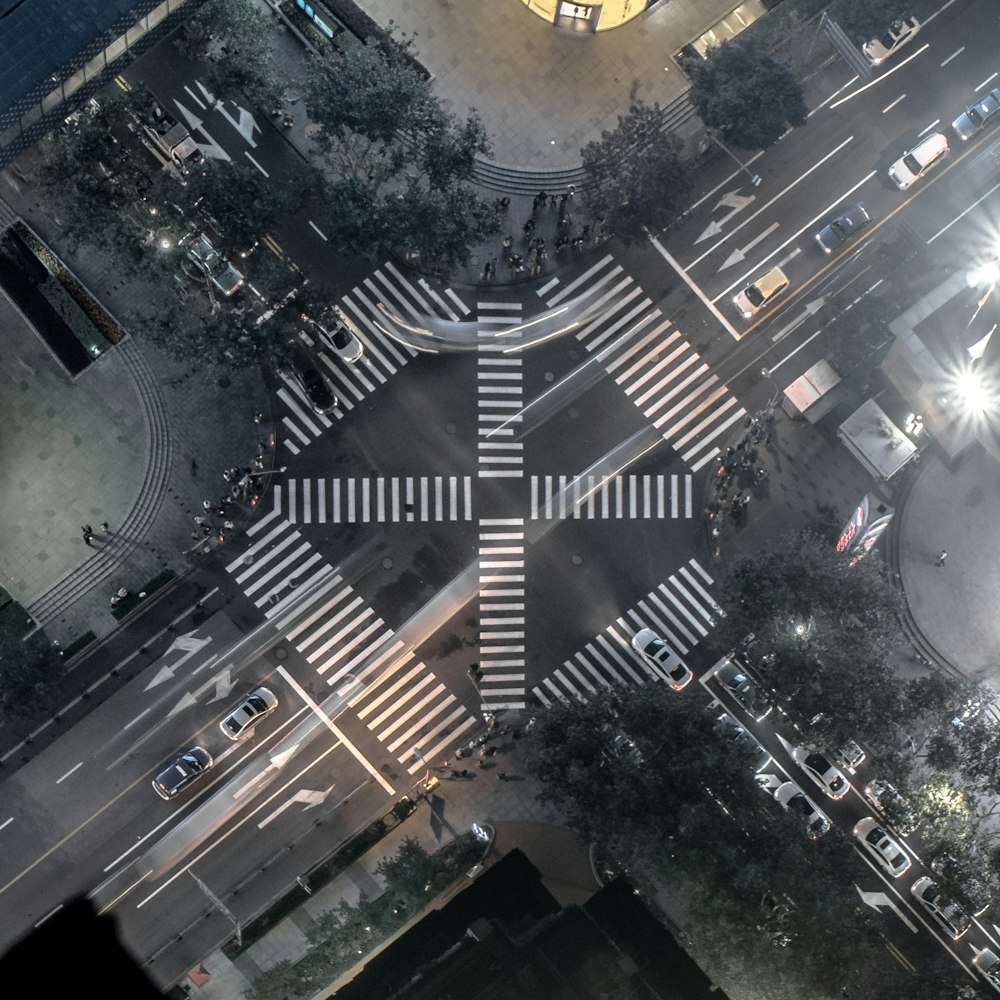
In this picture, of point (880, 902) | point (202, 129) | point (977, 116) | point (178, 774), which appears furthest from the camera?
point (977, 116)

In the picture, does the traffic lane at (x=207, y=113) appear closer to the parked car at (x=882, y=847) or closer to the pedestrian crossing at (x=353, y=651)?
the pedestrian crossing at (x=353, y=651)

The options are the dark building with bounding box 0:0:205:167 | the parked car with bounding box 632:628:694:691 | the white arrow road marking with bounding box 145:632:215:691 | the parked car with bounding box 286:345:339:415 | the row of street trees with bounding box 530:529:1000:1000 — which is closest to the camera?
the dark building with bounding box 0:0:205:167

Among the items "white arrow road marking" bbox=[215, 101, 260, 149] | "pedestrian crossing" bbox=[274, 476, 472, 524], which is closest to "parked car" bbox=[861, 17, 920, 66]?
"pedestrian crossing" bbox=[274, 476, 472, 524]

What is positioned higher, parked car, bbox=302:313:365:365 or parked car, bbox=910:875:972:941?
parked car, bbox=302:313:365:365

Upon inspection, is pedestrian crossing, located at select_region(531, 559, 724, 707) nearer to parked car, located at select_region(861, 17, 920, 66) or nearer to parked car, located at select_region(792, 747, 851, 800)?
parked car, located at select_region(792, 747, 851, 800)

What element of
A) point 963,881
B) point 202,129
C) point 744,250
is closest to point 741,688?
point 963,881

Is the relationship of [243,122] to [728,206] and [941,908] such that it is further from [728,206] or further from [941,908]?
[941,908]

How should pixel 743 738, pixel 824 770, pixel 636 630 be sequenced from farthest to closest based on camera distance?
pixel 636 630 < pixel 824 770 < pixel 743 738

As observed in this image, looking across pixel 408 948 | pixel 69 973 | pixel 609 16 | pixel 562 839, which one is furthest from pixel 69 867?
pixel 609 16
